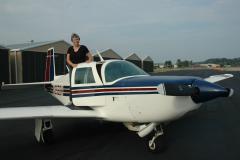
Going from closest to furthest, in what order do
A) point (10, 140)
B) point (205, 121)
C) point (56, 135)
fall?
point (10, 140) < point (56, 135) < point (205, 121)

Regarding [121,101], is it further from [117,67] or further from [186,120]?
[186,120]

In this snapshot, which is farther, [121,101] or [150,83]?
[121,101]

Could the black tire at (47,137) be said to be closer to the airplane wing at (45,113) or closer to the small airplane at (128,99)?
the small airplane at (128,99)

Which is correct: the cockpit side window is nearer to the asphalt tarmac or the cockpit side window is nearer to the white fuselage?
the white fuselage

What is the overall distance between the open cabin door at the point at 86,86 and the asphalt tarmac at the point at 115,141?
851mm

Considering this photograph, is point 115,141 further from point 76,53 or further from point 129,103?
point 76,53

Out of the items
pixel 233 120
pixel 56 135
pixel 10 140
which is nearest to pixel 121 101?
pixel 56 135

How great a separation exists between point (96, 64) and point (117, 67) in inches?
18.2

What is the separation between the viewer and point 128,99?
528cm

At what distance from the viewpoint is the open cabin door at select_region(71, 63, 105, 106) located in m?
5.89

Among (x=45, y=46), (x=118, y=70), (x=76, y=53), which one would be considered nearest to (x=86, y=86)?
(x=118, y=70)

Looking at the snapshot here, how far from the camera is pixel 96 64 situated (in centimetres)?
614

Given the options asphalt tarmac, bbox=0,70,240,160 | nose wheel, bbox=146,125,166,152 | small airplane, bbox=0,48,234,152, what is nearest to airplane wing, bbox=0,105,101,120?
small airplane, bbox=0,48,234,152

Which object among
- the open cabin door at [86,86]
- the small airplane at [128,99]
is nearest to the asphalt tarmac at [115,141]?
the small airplane at [128,99]
